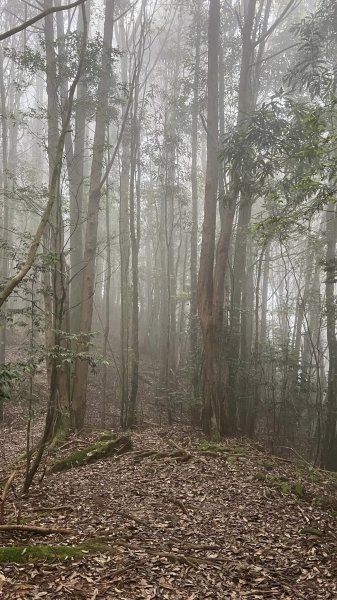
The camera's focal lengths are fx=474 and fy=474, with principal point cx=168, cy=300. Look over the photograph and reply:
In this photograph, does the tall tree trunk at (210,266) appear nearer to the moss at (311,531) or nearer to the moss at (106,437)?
the moss at (106,437)

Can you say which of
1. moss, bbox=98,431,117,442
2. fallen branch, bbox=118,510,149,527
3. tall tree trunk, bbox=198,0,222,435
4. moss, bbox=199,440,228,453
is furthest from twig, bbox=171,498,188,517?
tall tree trunk, bbox=198,0,222,435

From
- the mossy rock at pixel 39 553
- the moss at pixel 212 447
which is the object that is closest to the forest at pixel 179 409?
the mossy rock at pixel 39 553

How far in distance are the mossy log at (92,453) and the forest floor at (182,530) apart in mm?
194

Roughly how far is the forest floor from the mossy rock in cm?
5

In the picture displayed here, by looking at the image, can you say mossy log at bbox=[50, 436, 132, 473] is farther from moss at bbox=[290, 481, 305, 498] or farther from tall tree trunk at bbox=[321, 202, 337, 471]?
tall tree trunk at bbox=[321, 202, 337, 471]

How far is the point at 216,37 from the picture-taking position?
35.3 ft

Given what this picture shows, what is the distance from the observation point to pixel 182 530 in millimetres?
5609

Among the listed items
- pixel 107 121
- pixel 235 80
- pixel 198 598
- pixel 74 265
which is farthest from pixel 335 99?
pixel 235 80

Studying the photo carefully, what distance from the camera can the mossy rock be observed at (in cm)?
439

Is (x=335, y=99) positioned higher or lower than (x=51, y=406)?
higher

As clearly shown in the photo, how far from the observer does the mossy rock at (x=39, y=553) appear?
4395 mm

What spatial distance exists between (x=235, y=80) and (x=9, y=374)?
16.1 metres

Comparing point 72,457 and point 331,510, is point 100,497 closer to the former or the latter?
point 72,457

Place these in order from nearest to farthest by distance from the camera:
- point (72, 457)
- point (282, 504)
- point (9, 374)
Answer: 1. point (9, 374)
2. point (282, 504)
3. point (72, 457)
